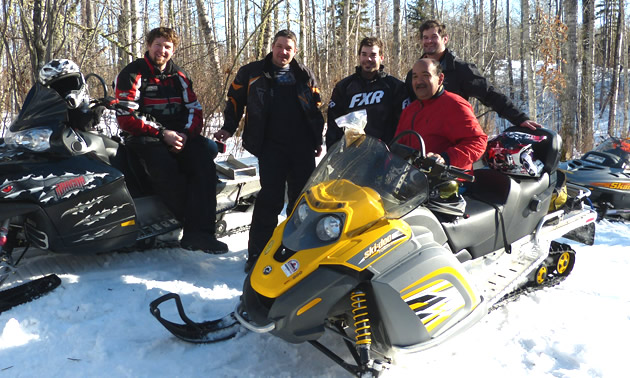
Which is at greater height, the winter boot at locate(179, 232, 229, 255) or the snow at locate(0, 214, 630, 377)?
the winter boot at locate(179, 232, 229, 255)

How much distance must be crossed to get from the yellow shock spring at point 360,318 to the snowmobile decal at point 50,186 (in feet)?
6.28

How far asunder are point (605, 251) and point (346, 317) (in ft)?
9.96

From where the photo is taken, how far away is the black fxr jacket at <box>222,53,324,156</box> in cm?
353

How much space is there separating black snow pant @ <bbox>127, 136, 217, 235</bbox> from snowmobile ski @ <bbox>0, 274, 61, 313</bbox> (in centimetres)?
93

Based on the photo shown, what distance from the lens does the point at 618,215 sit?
19.1 feet

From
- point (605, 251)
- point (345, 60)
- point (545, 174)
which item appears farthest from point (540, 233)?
point (345, 60)

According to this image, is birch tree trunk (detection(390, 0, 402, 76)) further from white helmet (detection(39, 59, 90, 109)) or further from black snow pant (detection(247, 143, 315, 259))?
white helmet (detection(39, 59, 90, 109))

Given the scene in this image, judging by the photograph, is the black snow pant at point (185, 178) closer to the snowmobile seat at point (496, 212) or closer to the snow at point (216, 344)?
the snow at point (216, 344)

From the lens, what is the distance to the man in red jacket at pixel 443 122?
2715mm

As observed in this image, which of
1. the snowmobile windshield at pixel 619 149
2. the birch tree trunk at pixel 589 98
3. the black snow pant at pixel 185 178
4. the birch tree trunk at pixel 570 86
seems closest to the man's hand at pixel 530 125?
the black snow pant at pixel 185 178

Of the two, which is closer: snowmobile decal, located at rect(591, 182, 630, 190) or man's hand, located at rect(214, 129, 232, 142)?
man's hand, located at rect(214, 129, 232, 142)

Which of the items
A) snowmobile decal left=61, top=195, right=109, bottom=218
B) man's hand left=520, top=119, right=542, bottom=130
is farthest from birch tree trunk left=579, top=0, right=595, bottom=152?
snowmobile decal left=61, top=195, right=109, bottom=218

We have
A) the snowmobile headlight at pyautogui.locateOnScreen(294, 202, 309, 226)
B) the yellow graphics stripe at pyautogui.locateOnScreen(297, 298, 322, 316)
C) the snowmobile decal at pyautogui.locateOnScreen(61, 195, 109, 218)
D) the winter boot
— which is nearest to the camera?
the yellow graphics stripe at pyautogui.locateOnScreen(297, 298, 322, 316)

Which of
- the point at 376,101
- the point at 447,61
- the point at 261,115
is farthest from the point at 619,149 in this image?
the point at 261,115
